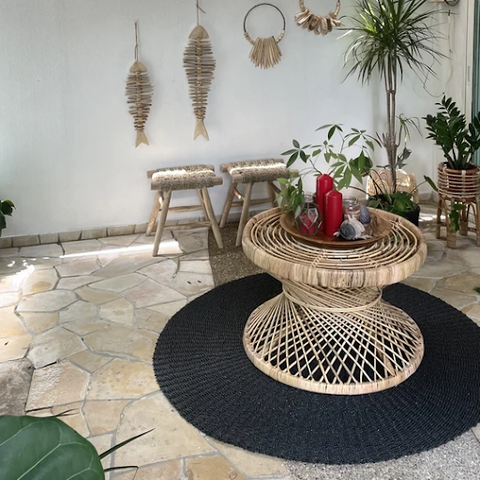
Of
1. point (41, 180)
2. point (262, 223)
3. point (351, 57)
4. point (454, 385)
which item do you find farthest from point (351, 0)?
point (454, 385)

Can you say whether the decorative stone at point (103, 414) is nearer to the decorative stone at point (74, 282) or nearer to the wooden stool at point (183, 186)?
the decorative stone at point (74, 282)

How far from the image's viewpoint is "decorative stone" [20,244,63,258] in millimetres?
4168

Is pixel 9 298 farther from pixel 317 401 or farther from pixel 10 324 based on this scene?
pixel 317 401

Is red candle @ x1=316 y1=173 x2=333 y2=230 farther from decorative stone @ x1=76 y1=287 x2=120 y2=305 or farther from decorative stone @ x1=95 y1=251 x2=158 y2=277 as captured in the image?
decorative stone @ x1=95 y1=251 x2=158 y2=277

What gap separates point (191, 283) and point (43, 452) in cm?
284

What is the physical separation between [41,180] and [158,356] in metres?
2.11

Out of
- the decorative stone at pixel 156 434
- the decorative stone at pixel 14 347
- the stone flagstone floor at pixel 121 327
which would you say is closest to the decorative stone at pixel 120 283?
Answer: the stone flagstone floor at pixel 121 327

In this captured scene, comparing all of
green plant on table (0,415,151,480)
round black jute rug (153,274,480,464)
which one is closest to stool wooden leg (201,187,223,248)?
round black jute rug (153,274,480,464)

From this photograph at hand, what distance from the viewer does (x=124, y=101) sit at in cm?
425

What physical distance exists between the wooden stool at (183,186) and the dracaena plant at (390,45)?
1.26 m

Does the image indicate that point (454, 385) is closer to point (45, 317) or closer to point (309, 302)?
point (309, 302)

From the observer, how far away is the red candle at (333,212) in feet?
8.54

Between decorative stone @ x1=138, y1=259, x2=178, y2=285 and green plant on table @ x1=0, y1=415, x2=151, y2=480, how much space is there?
2860mm

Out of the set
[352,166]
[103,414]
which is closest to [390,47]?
[352,166]
